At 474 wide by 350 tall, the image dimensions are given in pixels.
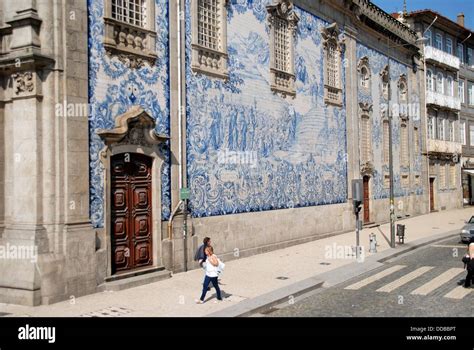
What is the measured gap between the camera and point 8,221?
485 inches

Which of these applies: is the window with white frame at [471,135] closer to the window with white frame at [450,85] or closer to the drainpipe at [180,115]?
the window with white frame at [450,85]

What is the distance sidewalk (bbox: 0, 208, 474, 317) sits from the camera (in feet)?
35.9

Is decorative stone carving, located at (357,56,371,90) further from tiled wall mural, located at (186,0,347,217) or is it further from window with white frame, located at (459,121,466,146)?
window with white frame, located at (459,121,466,146)

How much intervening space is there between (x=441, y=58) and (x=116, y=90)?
32.5 meters

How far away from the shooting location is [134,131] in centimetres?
1386

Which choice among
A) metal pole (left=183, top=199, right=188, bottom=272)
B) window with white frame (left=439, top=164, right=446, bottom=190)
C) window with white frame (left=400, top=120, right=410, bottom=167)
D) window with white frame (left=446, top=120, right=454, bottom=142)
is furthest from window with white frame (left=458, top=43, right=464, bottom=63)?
metal pole (left=183, top=199, right=188, bottom=272)

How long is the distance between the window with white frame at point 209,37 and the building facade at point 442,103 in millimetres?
23931

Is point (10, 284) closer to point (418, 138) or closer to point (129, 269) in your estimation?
point (129, 269)

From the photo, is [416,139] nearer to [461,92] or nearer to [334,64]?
[461,92]

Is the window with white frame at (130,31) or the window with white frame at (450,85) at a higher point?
the window with white frame at (450,85)

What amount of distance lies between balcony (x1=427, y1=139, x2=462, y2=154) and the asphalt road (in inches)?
864

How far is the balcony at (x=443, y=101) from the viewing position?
37.4 meters

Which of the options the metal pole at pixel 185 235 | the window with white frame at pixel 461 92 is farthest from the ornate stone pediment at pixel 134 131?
the window with white frame at pixel 461 92
